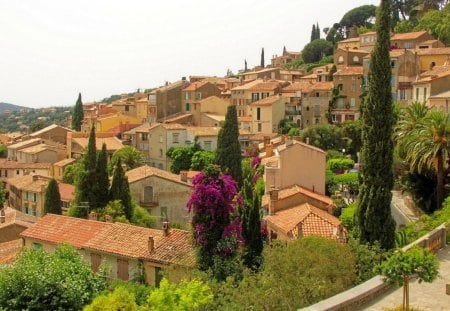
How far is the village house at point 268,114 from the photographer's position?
259ft

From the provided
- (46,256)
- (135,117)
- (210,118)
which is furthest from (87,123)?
(46,256)

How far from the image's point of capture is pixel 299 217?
33.8m

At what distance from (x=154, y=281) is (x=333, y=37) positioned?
118016 mm

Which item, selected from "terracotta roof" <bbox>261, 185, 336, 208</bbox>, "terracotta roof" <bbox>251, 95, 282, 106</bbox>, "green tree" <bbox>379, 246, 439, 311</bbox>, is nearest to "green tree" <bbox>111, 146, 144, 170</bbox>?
"terracotta roof" <bbox>251, 95, 282, 106</bbox>

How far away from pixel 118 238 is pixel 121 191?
12.1m

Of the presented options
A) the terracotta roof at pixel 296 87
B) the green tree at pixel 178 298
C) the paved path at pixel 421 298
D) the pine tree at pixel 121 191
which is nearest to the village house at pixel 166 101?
the terracotta roof at pixel 296 87

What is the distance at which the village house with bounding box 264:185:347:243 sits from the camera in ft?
101

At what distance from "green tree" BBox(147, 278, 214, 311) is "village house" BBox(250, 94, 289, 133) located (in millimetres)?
62451

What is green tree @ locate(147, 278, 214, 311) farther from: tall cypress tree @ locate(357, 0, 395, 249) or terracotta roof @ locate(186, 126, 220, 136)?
terracotta roof @ locate(186, 126, 220, 136)

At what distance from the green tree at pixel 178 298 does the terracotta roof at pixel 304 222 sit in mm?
12961

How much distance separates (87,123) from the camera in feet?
331

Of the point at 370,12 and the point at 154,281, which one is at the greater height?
the point at 370,12

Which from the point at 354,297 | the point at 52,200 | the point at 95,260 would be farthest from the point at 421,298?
the point at 52,200

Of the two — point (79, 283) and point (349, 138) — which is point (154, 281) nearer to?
point (79, 283)
